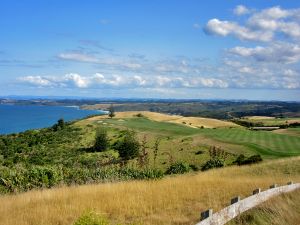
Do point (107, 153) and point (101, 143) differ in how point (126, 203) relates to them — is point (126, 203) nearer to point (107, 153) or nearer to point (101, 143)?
point (107, 153)

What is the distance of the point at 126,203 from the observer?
11.1 meters

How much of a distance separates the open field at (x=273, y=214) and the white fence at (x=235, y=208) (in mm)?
141

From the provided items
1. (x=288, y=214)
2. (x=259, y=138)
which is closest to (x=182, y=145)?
(x=259, y=138)

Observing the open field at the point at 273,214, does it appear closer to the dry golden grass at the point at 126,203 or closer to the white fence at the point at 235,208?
the white fence at the point at 235,208

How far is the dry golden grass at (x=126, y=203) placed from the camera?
9578mm

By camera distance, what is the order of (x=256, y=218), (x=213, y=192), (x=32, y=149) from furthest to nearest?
(x=32, y=149) → (x=213, y=192) → (x=256, y=218)

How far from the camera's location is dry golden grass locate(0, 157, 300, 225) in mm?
9578

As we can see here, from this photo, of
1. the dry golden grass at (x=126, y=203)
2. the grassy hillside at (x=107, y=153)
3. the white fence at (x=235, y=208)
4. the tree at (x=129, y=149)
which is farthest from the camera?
the tree at (x=129, y=149)

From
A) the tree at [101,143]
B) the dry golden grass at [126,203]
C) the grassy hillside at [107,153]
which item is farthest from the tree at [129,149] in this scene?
the dry golden grass at [126,203]

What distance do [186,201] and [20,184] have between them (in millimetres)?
6698

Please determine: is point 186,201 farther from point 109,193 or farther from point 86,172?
point 86,172

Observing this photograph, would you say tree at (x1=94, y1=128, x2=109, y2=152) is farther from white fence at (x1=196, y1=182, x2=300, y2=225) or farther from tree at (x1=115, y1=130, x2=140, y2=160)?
white fence at (x1=196, y1=182, x2=300, y2=225)

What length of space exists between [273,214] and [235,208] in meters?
1.70

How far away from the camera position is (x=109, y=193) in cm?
1238
